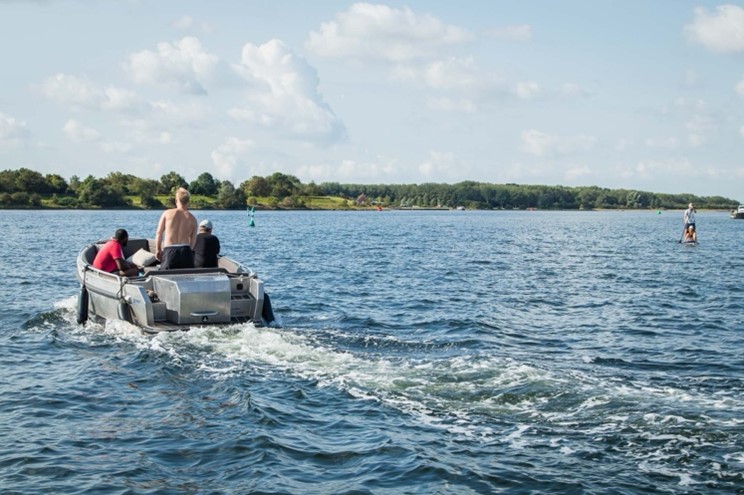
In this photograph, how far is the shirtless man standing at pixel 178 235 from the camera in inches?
691

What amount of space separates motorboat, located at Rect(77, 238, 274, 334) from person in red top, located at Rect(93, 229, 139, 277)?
448 millimetres

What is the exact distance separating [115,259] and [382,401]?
30.2 feet

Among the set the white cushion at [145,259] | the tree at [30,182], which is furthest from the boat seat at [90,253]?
the tree at [30,182]

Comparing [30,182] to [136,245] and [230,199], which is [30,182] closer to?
[230,199]

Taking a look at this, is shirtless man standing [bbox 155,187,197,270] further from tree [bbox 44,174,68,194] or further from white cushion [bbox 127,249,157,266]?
tree [bbox 44,174,68,194]

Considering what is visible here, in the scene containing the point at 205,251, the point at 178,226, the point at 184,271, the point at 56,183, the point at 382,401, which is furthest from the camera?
the point at 56,183

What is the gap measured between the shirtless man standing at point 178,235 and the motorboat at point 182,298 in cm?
40

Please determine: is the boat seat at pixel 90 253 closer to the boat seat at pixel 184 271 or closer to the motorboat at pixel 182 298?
the motorboat at pixel 182 298

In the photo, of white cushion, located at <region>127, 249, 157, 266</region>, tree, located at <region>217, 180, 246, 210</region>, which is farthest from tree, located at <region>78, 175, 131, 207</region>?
white cushion, located at <region>127, 249, 157, 266</region>

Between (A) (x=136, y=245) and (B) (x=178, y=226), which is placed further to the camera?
(A) (x=136, y=245)

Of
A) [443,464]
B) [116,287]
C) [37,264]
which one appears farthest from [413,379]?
[37,264]

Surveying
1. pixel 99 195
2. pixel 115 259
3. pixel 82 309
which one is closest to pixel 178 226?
pixel 115 259

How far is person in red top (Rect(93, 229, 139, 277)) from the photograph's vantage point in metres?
18.5

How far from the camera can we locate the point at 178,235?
59.2ft
